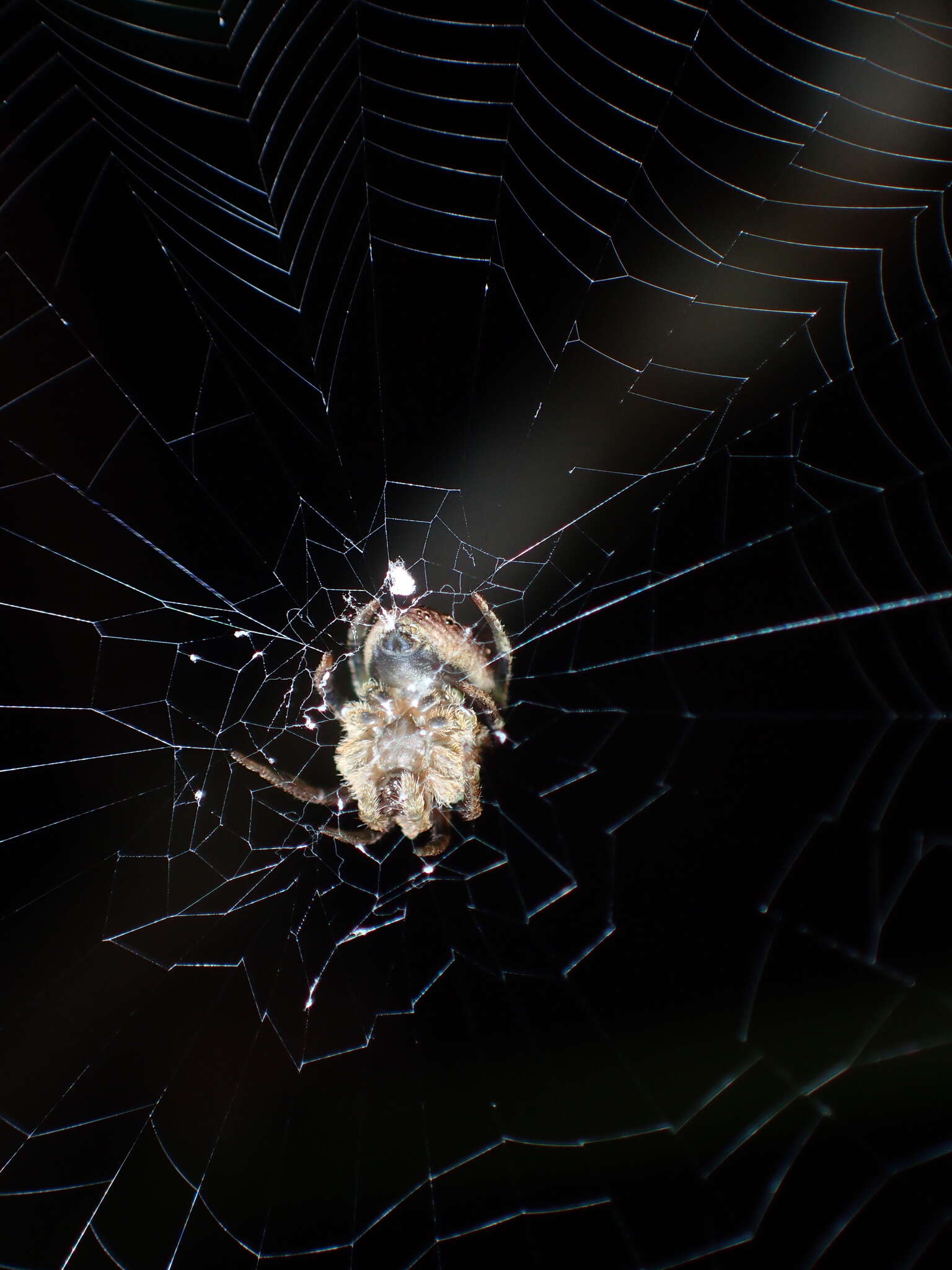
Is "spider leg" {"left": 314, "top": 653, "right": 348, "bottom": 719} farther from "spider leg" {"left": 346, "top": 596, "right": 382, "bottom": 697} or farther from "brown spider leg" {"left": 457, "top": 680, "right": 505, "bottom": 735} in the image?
"brown spider leg" {"left": 457, "top": 680, "right": 505, "bottom": 735}

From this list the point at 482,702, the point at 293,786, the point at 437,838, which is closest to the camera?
the point at 293,786

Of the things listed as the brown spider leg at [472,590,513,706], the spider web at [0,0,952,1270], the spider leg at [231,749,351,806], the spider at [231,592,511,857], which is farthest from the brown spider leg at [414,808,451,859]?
the brown spider leg at [472,590,513,706]

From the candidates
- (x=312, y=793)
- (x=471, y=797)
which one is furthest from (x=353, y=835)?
(x=471, y=797)

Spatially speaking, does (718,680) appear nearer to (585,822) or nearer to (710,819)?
(710,819)

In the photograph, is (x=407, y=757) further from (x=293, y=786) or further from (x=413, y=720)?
(x=293, y=786)

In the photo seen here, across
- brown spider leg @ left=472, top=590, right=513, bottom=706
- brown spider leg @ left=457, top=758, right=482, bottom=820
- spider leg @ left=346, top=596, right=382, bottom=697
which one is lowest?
brown spider leg @ left=457, top=758, right=482, bottom=820

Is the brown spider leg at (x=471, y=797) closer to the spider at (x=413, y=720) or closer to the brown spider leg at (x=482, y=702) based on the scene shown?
the spider at (x=413, y=720)

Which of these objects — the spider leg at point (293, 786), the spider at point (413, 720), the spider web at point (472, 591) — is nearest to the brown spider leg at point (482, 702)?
the spider at point (413, 720)
